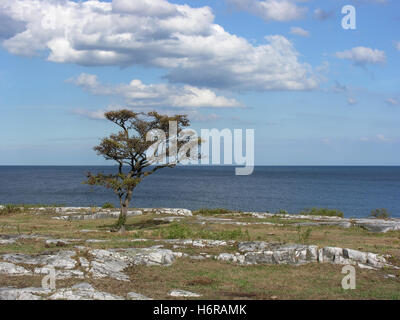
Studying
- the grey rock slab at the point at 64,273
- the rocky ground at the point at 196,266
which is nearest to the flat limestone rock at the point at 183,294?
the rocky ground at the point at 196,266

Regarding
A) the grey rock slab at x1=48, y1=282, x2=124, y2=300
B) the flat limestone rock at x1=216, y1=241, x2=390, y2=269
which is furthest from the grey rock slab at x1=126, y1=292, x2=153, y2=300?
the flat limestone rock at x1=216, y1=241, x2=390, y2=269

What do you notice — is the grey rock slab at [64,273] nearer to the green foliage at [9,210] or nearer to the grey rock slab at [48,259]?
the grey rock slab at [48,259]

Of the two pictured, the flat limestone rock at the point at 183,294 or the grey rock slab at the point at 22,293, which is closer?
the grey rock slab at the point at 22,293

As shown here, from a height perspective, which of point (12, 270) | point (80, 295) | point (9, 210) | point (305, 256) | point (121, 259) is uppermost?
point (80, 295)

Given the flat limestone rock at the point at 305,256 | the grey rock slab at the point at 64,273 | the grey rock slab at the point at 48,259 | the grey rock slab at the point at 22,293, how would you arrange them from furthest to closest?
the flat limestone rock at the point at 305,256 → the grey rock slab at the point at 48,259 → the grey rock slab at the point at 64,273 → the grey rock slab at the point at 22,293

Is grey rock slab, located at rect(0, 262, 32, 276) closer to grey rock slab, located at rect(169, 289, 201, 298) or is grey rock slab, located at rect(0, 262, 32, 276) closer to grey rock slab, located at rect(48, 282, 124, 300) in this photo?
grey rock slab, located at rect(48, 282, 124, 300)

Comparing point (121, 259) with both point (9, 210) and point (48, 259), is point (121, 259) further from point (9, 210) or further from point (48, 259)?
point (9, 210)

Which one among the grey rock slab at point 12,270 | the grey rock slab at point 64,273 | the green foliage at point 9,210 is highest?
the grey rock slab at point 12,270

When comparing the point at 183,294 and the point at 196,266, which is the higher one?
the point at 183,294

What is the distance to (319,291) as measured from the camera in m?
14.6

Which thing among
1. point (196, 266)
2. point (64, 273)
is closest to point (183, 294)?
point (196, 266)

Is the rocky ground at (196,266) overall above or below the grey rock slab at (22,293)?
below

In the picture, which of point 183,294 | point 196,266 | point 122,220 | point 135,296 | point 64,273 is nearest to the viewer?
point 135,296
